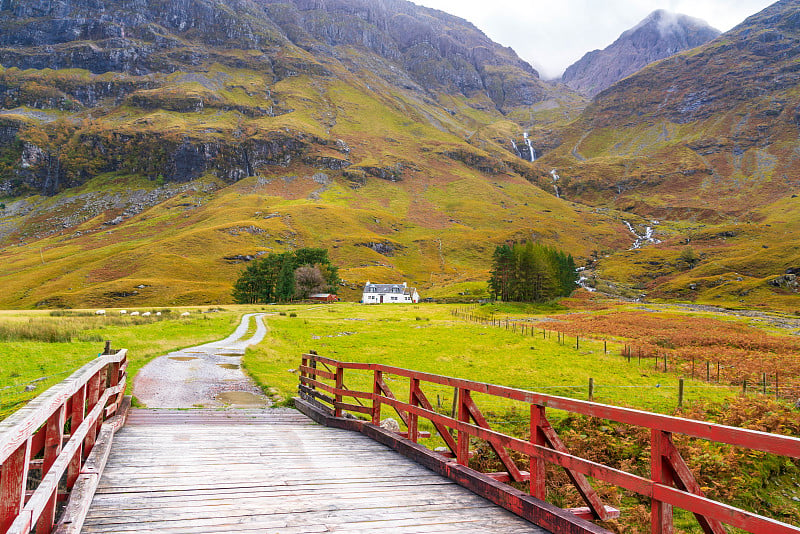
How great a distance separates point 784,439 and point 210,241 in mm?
170923

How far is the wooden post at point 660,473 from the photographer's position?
444 cm

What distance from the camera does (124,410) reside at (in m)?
10.3

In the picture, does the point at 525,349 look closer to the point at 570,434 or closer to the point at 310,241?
the point at 570,434

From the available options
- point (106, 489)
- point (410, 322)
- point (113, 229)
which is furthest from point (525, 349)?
point (113, 229)

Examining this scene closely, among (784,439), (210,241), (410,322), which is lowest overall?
(410,322)

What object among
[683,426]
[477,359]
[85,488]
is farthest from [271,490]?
[477,359]

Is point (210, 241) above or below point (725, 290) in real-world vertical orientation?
above

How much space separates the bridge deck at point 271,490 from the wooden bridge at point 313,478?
26 millimetres

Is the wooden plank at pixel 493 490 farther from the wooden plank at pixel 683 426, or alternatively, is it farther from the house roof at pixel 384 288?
the house roof at pixel 384 288

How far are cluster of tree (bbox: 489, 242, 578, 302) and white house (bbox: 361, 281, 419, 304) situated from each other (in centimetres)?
3177

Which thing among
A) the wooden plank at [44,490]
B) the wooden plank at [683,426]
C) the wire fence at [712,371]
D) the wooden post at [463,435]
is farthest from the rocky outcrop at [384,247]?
the wooden plank at [44,490]

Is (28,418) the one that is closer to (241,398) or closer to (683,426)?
(683,426)

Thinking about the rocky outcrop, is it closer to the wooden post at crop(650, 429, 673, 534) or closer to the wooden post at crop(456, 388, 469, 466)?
the wooden post at crop(456, 388, 469, 466)

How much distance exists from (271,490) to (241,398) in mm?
10380
